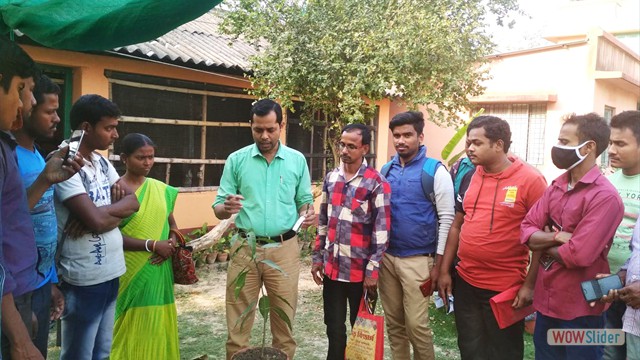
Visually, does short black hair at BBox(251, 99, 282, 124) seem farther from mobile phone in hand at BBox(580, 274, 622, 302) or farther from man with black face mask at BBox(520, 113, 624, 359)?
mobile phone in hand at BBox(580, 274, 622, 302)

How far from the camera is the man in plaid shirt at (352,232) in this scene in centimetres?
316

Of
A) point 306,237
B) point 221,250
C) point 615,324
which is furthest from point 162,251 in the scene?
point 306,237

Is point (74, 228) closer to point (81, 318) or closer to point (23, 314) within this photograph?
point (81, 318)

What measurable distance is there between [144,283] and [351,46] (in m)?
5.04

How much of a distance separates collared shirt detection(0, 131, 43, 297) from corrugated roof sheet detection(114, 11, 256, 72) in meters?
4.07

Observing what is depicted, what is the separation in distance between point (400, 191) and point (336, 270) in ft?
2.29

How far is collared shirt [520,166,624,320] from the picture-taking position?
237 cm

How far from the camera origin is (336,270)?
3234mm

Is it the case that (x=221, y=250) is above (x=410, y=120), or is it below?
below

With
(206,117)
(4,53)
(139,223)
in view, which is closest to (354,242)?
(139,223)

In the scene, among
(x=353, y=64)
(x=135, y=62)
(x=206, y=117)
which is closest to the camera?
(x=135, y=62)

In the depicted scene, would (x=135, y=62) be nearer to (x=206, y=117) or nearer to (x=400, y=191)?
(x=206, y=117)

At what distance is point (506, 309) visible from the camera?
2846 mm

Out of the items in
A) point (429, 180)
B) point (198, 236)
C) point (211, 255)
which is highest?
point (429, 180)
